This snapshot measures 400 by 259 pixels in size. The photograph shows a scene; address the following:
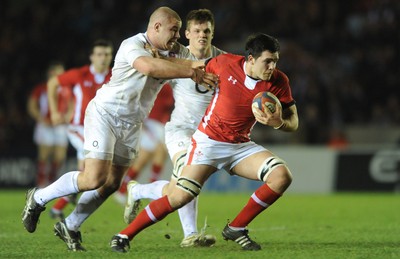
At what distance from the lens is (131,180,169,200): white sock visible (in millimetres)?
8211

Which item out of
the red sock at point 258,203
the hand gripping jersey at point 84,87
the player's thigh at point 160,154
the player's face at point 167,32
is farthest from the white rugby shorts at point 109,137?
the player's thigh at point 160,154

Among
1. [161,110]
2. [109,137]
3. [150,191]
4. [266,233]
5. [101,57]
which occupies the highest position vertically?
[101,57]

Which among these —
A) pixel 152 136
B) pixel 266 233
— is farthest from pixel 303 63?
pixel 266 233

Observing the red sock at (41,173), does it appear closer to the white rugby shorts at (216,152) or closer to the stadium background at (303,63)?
the stadium background at (303,63)

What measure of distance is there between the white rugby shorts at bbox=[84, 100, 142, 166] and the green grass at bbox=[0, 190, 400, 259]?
82 centimetres

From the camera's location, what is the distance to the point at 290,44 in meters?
19.2

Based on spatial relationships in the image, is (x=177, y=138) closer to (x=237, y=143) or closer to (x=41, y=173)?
(x=237, y=143)

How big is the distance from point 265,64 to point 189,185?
1.17m

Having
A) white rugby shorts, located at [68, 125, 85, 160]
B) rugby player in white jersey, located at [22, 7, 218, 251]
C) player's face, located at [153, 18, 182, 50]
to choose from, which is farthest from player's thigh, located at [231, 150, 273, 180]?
white rugby shorts, located at [68, 125, 85, 160]

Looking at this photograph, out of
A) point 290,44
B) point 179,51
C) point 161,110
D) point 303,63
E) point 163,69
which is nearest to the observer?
point 163,69

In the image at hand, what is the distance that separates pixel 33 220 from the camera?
7574 millimetres

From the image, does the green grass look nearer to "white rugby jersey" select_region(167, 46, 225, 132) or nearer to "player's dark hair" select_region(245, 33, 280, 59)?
"white rugby jersey" select_region(167, 46, 225, 132)

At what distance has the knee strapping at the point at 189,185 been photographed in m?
6.98

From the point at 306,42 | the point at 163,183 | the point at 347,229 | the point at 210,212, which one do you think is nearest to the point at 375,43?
the point at 306,42
